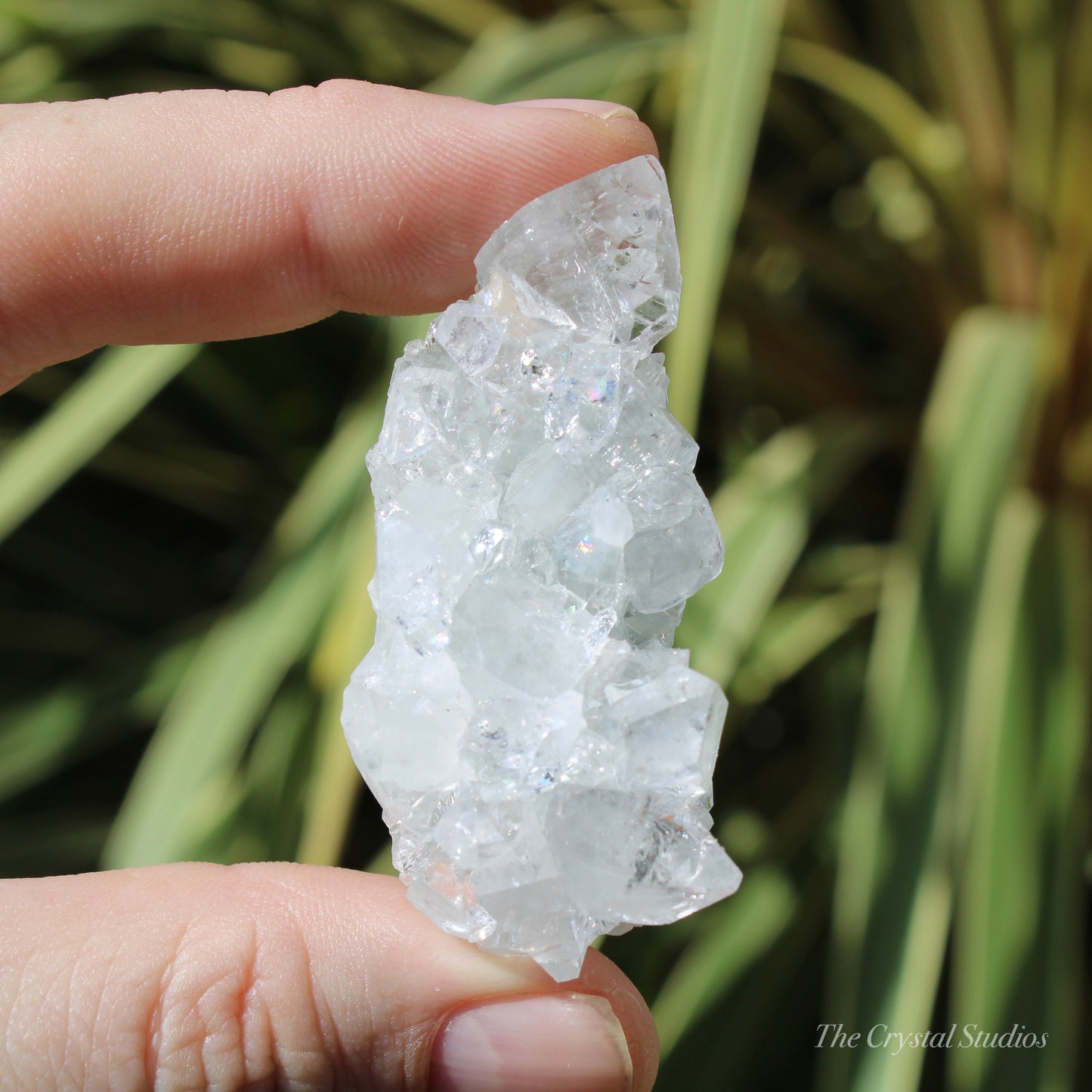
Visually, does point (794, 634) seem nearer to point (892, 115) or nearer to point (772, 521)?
point (772, 521)

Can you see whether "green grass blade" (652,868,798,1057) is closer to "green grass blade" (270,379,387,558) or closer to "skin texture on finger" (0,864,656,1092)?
"skin texture on finger" (0,864,656,1092)

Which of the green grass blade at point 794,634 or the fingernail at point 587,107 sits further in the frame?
the green grass blade at point 794,634

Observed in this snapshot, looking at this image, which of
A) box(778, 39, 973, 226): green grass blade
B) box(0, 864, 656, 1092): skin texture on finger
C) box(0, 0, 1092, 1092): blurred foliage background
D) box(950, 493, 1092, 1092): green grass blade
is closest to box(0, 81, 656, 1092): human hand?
box(0, 864, 656, 1092): skin texture on finger

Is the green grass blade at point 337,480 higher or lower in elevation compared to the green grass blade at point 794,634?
higher

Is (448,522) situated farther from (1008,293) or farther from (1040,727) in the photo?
(1008,293)

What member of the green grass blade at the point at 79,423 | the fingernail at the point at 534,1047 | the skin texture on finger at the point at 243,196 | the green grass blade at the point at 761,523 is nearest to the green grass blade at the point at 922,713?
the green grass blade at the point at 761,523

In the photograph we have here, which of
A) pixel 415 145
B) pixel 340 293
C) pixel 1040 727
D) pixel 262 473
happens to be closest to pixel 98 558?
pixel 262 473

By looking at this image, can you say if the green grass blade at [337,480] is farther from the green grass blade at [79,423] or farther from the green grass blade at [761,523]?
the green grass blade at [761,523]
